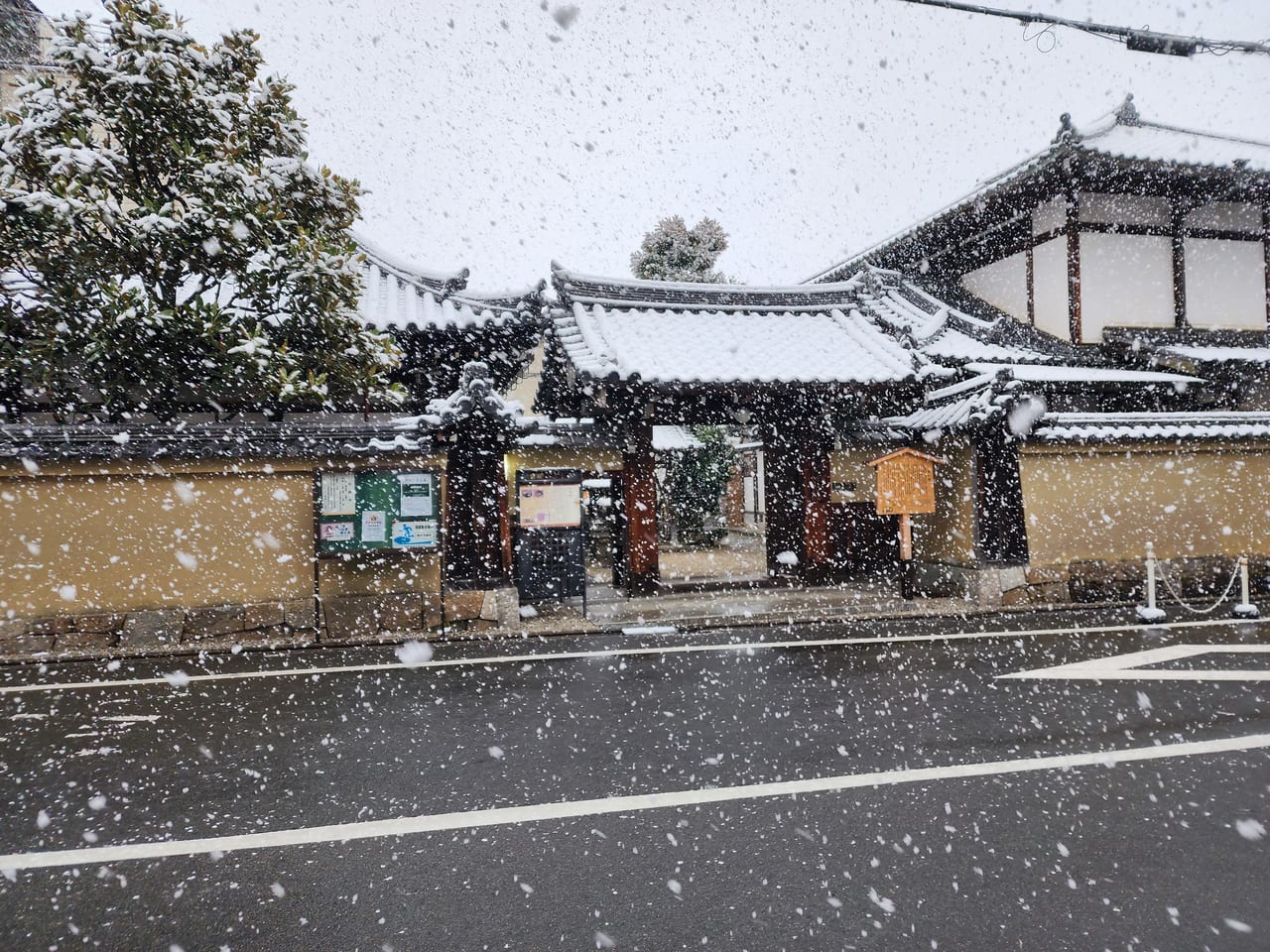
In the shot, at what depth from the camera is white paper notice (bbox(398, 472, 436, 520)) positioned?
9.16m

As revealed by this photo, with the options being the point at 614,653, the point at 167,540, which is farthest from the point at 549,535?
the point at 167,540

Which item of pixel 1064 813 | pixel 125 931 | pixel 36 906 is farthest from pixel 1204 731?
pixel 36 906

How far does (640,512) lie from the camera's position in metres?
12.0

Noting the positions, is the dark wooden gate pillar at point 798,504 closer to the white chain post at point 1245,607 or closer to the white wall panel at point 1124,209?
the white chain post at point 1245,607

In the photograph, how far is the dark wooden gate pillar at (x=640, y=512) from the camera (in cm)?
1188

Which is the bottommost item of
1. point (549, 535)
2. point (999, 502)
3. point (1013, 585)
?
point (1013, 585)

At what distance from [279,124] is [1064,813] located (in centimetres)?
980

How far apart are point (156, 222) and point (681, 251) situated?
17633mm

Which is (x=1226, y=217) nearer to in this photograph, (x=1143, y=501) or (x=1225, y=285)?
(x=1225, y=285)

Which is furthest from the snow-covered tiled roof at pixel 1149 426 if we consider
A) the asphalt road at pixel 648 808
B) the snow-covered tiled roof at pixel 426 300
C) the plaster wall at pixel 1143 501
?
the snow-covered tiled roof at pixel 426 300

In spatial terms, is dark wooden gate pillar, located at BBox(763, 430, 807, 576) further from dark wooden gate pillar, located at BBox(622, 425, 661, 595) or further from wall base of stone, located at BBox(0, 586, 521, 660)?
wall base of stone, located at BBox(0, 586, 521, 660)

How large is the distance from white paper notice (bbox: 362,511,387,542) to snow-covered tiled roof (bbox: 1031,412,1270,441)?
9685 millimetres

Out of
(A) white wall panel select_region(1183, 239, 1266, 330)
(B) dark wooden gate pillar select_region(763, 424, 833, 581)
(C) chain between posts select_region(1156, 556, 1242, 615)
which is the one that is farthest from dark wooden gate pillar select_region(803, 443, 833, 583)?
(A) white wall panel select_region(1183, 239, 1266, 330)

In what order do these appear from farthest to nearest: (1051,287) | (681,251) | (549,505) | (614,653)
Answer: (681,251) < (1051,287) < (549,505) < (614,653)
